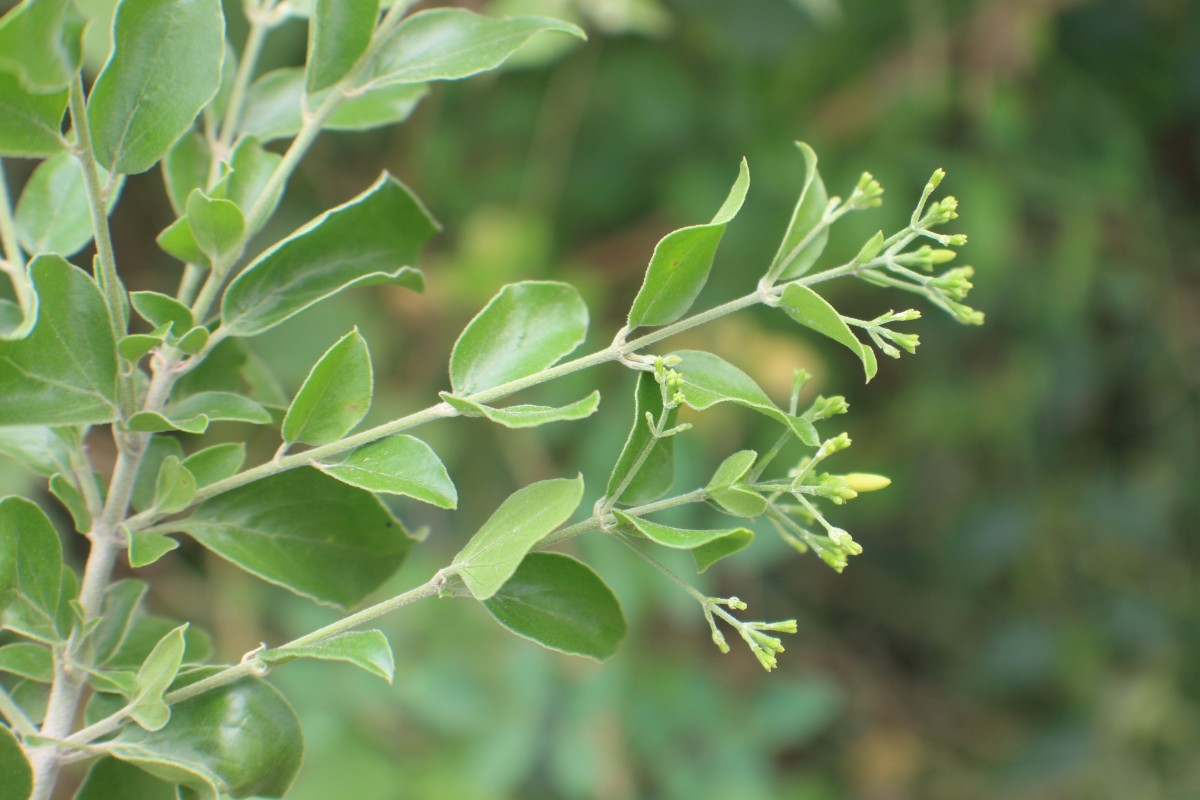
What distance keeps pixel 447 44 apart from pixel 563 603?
200 mm

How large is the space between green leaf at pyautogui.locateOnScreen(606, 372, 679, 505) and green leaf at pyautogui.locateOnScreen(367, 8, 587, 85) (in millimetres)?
126

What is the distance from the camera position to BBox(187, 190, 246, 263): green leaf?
0.33m

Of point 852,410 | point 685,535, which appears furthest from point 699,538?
point 852,410

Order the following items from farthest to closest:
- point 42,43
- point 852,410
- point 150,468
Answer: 1. point 852,410
2. point 150,468
3. point 42,43

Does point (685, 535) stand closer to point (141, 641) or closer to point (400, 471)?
point (400, 471)

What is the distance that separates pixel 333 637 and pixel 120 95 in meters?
0.17

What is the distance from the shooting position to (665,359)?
1.14ft

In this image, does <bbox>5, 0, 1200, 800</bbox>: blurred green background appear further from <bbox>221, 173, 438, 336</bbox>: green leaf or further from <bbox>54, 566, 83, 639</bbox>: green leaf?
<bbox>54, 566, 83, 639</bbox>: green leaf

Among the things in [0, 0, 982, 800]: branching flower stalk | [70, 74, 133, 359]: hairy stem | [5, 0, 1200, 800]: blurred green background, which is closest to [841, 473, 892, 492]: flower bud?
[0, 0, 982, 800]: branching flower stalk

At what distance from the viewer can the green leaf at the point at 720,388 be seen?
329mm

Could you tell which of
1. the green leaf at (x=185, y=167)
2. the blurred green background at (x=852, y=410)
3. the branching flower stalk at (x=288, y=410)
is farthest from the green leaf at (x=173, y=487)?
the blurred green background at (x=852, y=410)

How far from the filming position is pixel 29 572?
1.13 feet

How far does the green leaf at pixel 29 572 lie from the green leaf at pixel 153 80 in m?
0.11

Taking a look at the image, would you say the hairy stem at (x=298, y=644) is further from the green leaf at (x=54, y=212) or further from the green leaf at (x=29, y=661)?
the green leaf at (x=54, y=212)
